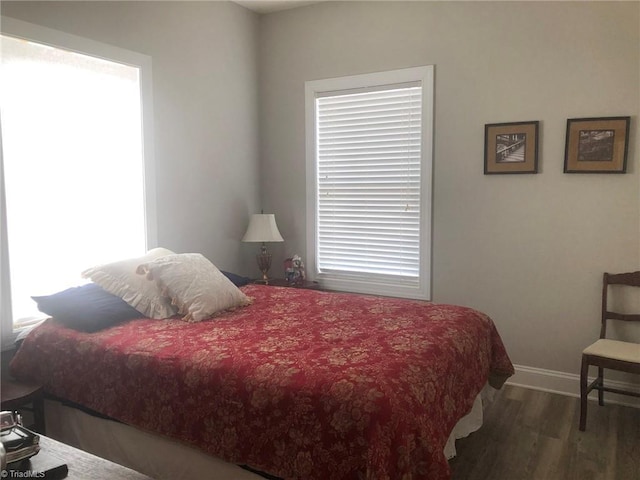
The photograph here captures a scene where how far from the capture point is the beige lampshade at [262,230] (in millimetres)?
4285

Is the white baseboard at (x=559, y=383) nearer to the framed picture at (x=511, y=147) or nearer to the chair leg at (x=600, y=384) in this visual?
the chair leg at (x=600, y=384)

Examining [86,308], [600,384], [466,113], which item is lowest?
[600,384]

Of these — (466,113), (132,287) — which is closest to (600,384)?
(466,113)

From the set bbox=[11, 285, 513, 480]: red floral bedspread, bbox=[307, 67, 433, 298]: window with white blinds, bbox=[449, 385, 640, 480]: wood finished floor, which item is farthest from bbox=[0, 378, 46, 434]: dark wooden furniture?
bbox=[307, 67, 433, 298]: window with white blinds

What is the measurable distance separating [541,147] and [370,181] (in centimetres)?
134

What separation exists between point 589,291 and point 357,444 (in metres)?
2.47

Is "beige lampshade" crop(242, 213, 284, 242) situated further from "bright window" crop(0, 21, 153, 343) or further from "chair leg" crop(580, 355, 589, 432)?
"chair leg" crop(580, 355, 589, 432)

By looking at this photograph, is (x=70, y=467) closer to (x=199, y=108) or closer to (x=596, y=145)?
(x=199, y=108)

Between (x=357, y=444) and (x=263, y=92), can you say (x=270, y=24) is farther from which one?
(x=357, y=444)

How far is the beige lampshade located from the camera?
4.29 metres

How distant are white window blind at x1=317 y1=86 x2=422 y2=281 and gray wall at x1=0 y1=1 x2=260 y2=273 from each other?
71 cm

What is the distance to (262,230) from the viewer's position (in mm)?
4301

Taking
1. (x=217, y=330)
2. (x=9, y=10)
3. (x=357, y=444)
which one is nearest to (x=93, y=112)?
(x=9, y=10)

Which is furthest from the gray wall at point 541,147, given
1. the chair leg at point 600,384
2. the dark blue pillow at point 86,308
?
the dark blue pillow at point 86,308
